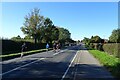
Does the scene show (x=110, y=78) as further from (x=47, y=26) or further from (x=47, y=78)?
(x=47, y=26)

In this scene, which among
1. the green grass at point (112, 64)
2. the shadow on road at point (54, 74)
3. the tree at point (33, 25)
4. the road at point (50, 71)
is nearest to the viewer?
the shadow on road at point (54, 74)

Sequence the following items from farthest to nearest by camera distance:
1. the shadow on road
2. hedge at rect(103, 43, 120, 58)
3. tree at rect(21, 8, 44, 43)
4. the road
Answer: tree at rect(21, 8, 44, 43), hedge at rect(103, 43, 120, 58), the road, the shadow on road

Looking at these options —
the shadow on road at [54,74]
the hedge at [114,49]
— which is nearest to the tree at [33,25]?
the hedge at [114,49]

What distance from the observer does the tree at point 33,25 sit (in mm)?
83625

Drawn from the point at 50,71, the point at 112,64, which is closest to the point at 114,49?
the point at 112,64

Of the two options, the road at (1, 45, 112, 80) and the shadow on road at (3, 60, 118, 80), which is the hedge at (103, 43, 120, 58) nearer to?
the road at (1, 45, 112, 80)

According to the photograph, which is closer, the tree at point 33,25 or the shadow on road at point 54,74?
the shadow on road at point 54,74

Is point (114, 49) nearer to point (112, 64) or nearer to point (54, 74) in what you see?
point (112, 64)

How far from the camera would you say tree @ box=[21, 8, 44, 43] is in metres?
83.6

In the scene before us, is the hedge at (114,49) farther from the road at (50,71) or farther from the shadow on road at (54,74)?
the shadow on road at (54,74)

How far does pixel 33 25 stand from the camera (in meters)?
83.6

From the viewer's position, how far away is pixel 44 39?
309 ft

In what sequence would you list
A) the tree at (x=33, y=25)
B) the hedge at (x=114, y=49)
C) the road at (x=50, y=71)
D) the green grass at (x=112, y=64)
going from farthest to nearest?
the tree at (x=33, y=25) < the hedge at (x=114, y=49) < the green grass at (x=112, y=64) < the road at (x=50, y=71)

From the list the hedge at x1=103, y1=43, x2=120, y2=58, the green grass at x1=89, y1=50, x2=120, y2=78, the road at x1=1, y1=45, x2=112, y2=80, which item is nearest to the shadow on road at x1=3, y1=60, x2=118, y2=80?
the road at x1=1, y1=45, x2=112, y2=80
